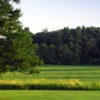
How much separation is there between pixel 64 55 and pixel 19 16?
138221 mm

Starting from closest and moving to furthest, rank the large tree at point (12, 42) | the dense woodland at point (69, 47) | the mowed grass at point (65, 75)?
the large tree at point (12, 42)
the mowed grass at point (65, 75)
the dense woodland at point (69, 47)

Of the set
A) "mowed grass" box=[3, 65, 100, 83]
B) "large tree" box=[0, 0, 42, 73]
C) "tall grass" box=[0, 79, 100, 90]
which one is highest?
"large tree" box=[0, 0, 42, 73]

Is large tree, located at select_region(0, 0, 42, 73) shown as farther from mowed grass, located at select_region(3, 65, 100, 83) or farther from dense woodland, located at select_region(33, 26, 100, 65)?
dense woodland, located at select_region(33, 26, 100, 65)

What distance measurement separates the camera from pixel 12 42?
27.7 metres

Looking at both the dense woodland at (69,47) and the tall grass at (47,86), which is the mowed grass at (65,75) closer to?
the tall grass at (47,86)

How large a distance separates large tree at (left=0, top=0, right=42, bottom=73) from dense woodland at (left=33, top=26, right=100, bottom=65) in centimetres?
12779

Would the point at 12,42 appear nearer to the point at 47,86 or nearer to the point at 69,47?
the point at 47,86

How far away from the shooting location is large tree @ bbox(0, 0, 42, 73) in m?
27.9

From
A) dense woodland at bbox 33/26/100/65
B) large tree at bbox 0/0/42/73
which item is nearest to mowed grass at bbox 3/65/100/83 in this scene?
large tree at bbox 0/0/42/73

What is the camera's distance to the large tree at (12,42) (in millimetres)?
27891

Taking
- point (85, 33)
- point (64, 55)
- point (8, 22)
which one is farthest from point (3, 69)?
point (85, 33)

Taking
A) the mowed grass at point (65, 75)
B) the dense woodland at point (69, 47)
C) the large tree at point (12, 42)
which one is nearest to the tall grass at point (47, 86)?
the large tree at point (12, 42)

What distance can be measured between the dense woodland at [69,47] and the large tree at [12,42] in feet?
419

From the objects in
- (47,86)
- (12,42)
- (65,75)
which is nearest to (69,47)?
(65,75)
